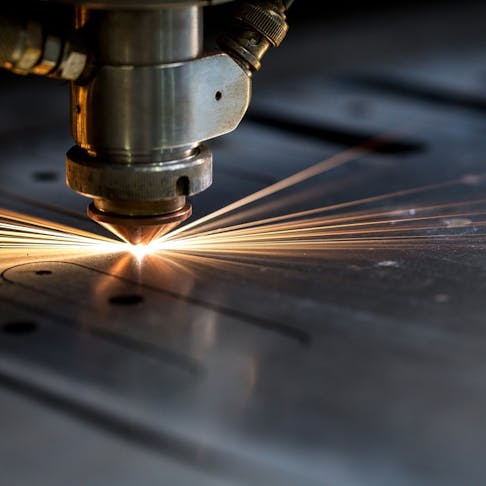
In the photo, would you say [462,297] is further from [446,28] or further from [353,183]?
[446,28]

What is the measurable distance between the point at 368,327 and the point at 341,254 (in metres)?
0.24

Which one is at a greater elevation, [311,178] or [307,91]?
[307,91]

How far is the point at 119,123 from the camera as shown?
1221 millimetres

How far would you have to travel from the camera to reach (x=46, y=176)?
1.78 meters

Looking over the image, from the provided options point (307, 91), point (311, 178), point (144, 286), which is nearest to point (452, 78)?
point (307, 91)

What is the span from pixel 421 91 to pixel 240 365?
4.51 ft

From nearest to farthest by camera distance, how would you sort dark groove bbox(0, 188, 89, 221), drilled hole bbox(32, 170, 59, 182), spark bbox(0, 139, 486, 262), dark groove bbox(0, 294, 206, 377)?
dark groove bbox(0, 294, 206, 377) → spark bbox(0, 139, 486, 262) → dark groove bbox(0, 188, 89, 221) → drilled hole bbox(32, 170, 59, 182)

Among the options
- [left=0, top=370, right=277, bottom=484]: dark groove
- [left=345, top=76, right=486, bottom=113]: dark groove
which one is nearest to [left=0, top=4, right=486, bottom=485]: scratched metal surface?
[left=0, top=370, right=277, bottom=484]: dark groove

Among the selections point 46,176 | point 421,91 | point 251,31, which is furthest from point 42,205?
point 421,91

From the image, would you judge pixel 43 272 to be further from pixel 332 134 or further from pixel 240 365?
pixel 332 134

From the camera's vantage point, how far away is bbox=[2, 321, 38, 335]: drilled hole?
3.87 ft

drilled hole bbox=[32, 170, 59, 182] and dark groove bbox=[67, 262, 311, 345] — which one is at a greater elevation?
drilled hole bbox=[32, 170, 59, 182]

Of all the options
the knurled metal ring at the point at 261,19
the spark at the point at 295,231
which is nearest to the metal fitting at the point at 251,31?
the knurled metal ring at the point at 261,19

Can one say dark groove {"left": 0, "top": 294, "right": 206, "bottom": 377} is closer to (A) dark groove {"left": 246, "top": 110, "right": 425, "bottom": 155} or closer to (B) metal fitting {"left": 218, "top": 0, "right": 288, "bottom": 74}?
(B) metal fitting {"left": 218, "top": 0, "right": 288, "bottom": 74}
